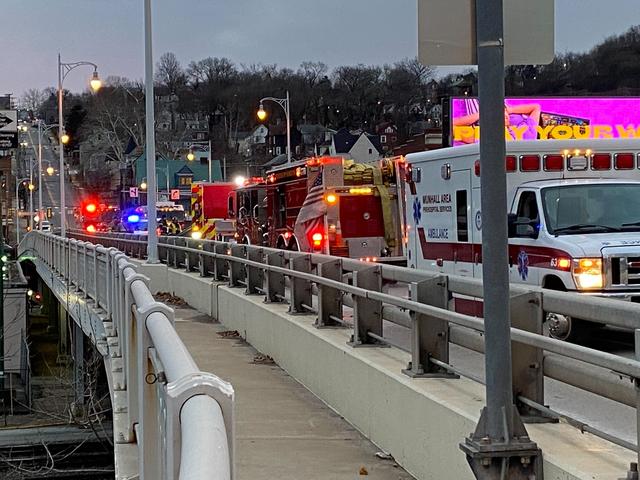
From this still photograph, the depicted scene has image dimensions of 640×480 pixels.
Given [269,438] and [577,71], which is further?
[577,71]

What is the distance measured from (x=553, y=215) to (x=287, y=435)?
19.1 feet

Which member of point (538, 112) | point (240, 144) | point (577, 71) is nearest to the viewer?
point (538, 112)

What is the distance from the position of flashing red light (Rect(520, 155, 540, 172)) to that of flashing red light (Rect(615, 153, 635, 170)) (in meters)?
1.20

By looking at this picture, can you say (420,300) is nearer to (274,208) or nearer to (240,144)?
(274,208)

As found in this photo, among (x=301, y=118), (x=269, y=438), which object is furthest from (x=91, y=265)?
(x=301, y=118)

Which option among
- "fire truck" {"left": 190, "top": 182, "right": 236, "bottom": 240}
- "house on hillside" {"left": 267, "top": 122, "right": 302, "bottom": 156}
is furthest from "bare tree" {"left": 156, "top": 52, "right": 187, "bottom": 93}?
"fire truck" {"left": 190, "top": 182, "right": 236, "bottom": 240}

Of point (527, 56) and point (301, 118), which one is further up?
point (301, 118)

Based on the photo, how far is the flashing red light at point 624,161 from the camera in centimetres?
1383

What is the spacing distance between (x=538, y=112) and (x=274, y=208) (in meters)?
12.7

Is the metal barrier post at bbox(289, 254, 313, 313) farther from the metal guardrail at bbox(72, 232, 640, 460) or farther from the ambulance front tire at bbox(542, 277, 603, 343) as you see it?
the ambulance front tire at bbox(542, 277, 603, 343)

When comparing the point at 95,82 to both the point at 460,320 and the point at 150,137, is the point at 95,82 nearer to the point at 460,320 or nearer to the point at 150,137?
the point at 150,137

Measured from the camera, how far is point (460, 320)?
6.32 meters

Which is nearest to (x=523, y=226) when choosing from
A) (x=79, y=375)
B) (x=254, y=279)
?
(x=254, y=279)

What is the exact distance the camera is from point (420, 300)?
7.34 meters
